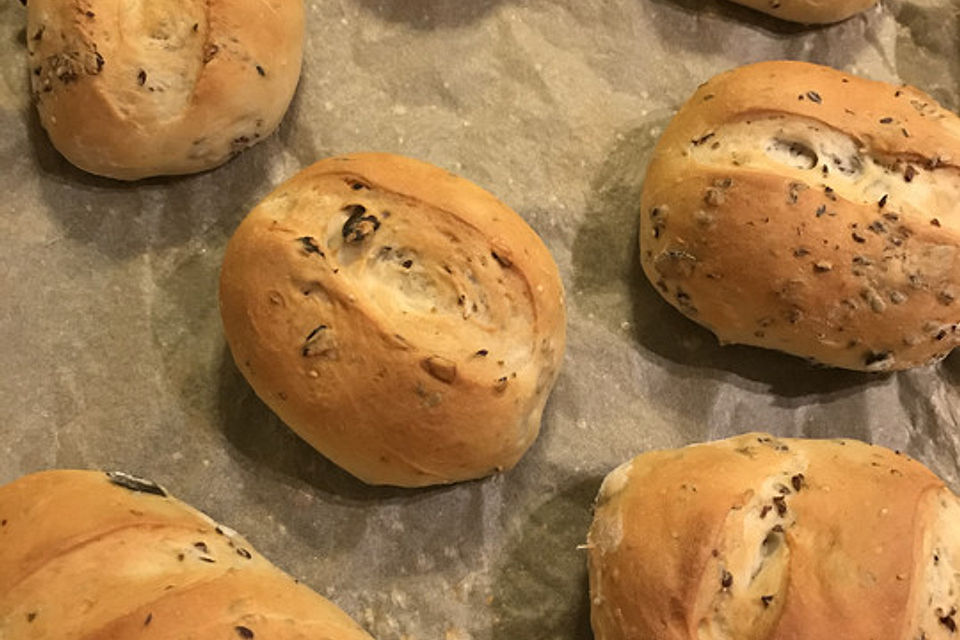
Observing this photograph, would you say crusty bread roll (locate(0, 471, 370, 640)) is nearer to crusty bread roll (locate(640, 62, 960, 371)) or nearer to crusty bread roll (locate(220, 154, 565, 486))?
crusty bread roll (locate(220, 154, 565, 486))

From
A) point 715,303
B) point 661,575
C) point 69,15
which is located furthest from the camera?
point 715,303

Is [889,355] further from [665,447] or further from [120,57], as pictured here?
[120,57]

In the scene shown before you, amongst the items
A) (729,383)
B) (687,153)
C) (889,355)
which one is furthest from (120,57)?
(889,355)

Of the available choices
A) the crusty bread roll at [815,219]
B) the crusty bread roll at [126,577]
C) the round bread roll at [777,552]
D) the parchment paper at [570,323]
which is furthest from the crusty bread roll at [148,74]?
the round bread roll at [777,552]

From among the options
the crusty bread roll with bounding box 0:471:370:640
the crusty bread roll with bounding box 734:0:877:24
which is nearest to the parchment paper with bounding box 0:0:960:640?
the crusty bread roll with bounding box 734:0:877:24

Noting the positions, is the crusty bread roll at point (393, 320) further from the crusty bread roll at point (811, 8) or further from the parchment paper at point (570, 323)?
the crusty bread roll at point (811, 8)

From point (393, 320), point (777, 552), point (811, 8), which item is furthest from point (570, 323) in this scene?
point (811, 8)
